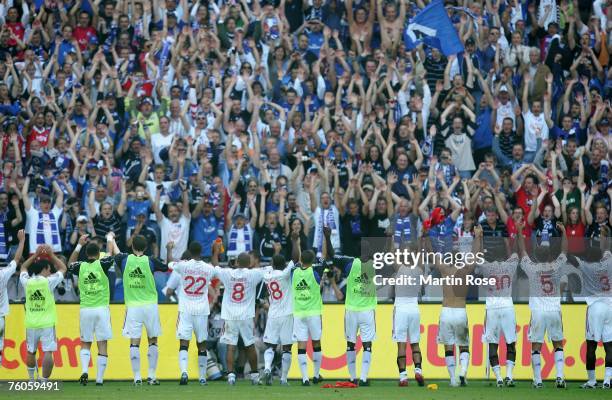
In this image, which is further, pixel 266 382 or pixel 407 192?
pixel 407 192

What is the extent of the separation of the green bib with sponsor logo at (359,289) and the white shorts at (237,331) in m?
1.97

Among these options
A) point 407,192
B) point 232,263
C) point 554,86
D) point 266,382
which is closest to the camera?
point 266,382

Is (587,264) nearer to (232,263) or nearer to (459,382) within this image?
(459,382)

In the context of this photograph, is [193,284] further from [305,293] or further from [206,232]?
[206,232]

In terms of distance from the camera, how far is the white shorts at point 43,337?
24.3m

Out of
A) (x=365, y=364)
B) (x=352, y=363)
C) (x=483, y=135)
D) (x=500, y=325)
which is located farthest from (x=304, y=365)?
(x=483, y=135)

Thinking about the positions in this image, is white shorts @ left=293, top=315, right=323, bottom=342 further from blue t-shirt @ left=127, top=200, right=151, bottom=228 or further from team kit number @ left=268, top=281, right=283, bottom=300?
blue t-shirt @ left=127, top=200, right=151, bottom=228

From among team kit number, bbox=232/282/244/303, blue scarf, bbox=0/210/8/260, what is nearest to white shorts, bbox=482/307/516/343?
team kit number, bbox=232/282/244/303

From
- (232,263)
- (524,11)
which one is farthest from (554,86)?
(232,263)

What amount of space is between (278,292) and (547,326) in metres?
5.25

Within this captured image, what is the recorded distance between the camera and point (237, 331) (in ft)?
80.9

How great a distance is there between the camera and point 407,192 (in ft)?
94.2

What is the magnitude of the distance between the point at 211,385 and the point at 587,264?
25.2 feet

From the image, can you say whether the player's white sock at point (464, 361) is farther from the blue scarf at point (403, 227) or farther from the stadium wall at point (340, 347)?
the blue scarf at point (403, 227)
